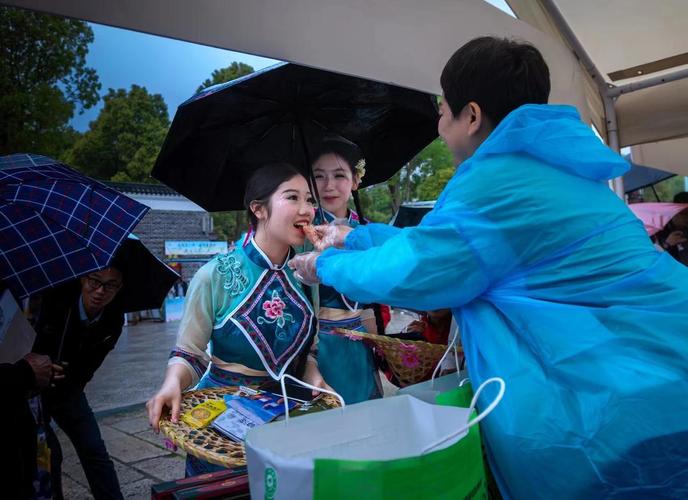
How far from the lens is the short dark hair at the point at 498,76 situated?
56.9 inches

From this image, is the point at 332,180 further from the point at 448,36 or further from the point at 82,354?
the point at 82,354

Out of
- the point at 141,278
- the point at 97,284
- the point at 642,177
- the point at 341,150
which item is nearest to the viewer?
the point at 341,150

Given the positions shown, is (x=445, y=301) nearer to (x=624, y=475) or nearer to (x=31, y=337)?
(x=624, y=475)

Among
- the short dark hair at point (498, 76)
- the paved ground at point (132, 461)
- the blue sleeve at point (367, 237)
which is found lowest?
the paved ground at point (132, 461)

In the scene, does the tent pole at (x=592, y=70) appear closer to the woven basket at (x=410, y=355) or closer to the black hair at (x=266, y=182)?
the black hair at (x=266, y=182)

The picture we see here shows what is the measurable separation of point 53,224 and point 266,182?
0.92m

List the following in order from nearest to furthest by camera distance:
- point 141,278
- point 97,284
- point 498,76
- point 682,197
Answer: point 498,76, point 97,284, point 141,278, point 682,197

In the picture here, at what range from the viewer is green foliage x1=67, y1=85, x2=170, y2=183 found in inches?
904

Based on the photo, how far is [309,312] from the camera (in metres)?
2.15

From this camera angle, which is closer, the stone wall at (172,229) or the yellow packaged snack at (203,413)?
the yellow packaged snack at (203,413)

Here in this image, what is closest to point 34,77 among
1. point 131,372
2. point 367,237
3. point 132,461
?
point 131,372

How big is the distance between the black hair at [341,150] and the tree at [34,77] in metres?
11.0

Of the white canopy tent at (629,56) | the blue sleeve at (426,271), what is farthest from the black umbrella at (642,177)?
the blue sleeve at (426,271)

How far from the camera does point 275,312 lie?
2.05 m
